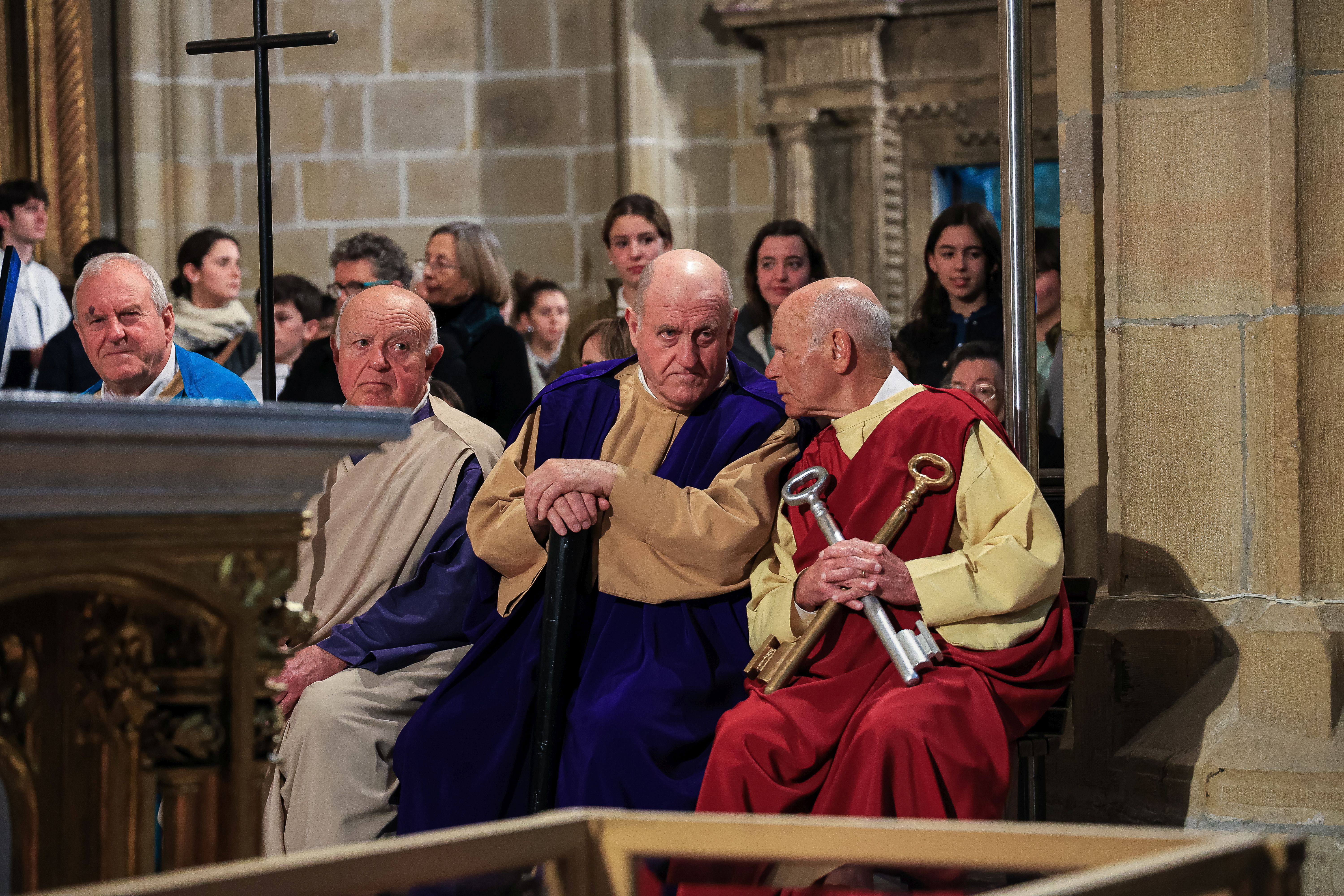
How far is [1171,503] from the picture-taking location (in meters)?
3.92

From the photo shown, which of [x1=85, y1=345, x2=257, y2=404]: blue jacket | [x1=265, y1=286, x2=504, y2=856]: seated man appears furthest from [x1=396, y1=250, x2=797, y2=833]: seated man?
[x1=85, y1=345, x2=257, y2=404]: blue jacket

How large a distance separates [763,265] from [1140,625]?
78.9 inches

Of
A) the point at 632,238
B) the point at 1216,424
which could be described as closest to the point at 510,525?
the point at 1216,424

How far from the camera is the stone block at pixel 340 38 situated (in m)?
8.66

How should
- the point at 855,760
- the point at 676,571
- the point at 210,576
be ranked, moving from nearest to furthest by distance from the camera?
the point at 210,576, the point at 855,760, the point at 676,571

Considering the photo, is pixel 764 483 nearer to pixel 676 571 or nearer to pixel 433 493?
pixel 676 571

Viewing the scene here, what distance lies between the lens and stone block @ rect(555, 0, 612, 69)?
8.60 metres

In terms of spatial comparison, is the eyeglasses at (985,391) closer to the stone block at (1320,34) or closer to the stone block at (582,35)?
the stone block at (1320,34)

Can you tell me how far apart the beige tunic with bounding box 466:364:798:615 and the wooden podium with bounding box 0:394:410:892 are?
71.9 inches

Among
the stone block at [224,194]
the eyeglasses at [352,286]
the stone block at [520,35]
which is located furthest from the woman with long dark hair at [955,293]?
the stone block at [224,194]

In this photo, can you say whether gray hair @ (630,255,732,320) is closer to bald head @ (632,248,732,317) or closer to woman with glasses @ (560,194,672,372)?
bald head @ (632,248,732,317)

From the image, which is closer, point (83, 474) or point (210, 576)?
point (83, 474)

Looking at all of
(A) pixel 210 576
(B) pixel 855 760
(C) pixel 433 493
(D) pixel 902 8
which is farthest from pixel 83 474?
(D) pixel 902 8

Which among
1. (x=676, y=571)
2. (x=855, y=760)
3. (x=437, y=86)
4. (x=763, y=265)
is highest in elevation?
(x=437, y=86)
